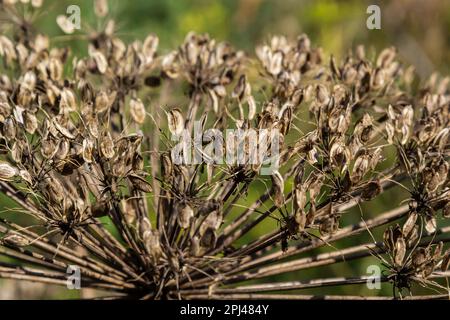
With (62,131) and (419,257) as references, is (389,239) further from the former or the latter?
(62,131)

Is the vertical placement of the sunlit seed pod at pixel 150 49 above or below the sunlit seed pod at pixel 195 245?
above

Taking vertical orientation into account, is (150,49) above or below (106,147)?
above

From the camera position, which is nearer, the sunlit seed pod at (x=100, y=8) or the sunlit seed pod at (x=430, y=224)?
the sunlit seed pod at (x=430, y=224)

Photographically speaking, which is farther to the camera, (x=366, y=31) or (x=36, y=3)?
(x=366, y=31)

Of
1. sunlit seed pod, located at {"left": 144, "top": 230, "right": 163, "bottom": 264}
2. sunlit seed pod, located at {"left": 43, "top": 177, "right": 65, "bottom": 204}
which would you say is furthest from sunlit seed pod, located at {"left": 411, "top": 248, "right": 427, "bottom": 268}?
sunlit seed pod, located at {"left": 43, "top": 177, "right": 65, "bottom": 204}

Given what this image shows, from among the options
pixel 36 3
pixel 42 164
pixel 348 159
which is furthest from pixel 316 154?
pixel 36 3

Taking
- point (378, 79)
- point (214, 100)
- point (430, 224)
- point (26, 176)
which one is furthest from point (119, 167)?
point (378, 79)

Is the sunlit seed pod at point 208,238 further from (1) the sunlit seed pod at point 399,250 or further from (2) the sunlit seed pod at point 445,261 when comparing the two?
(2) the sunlit seed pod at point 445,261

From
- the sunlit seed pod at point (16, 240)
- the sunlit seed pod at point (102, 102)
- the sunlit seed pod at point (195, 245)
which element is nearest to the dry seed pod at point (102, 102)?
the sunlit seed pod at point (102, 102)

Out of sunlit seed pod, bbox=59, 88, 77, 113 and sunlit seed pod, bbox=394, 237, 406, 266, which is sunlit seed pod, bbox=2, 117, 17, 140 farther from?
sunlit seed pod, bbox=394, 237, 406, 266

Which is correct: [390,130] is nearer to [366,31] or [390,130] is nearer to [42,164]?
[42,164]

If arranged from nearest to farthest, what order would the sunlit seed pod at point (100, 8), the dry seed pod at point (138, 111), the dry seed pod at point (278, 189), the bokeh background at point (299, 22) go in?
the dry seed pod at point (278, 189) → the dry seed pod at point (138, 111) → the sunlit seed pod at point (100, 8) → the bokeh background at point (299, 22)
